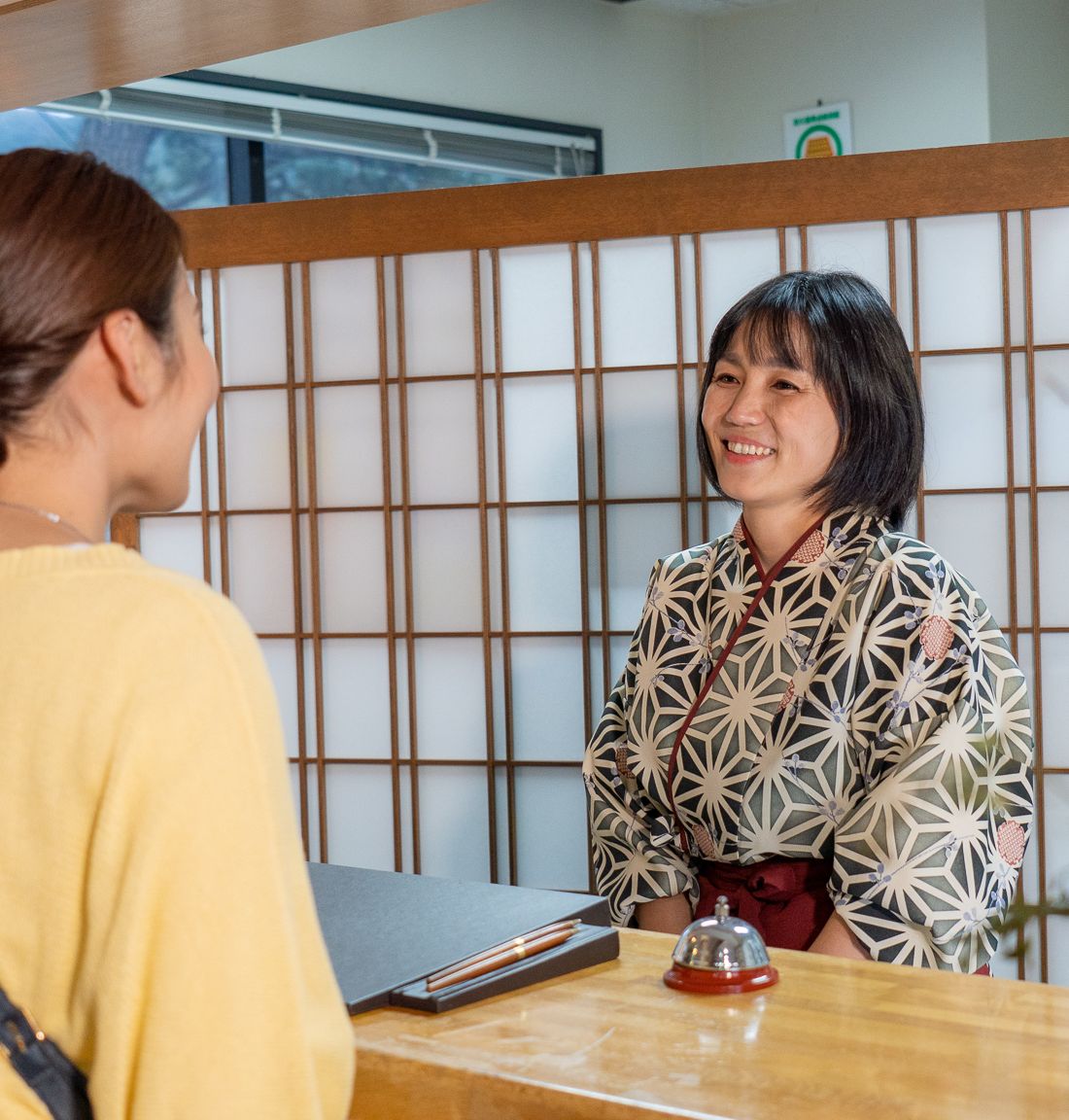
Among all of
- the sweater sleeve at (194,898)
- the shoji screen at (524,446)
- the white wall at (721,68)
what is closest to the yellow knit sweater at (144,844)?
the sweater sleeve at (194,898)

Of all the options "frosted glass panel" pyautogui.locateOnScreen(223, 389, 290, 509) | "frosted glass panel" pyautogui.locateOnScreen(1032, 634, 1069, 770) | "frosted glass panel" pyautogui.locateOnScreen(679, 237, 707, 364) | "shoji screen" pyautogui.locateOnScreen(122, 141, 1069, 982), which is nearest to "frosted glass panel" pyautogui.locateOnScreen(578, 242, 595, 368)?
"shoji screen" pyautogui.locateOnScreen(122, 141, 1069, 982)

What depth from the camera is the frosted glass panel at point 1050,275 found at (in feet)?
8.27

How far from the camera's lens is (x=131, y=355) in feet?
2.89

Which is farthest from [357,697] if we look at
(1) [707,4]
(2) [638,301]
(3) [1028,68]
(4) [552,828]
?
(1) [707,4]

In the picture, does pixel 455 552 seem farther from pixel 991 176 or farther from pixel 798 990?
pixel 798 990

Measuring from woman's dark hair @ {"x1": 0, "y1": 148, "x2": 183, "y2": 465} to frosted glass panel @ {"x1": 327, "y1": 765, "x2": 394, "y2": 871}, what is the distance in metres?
2.15

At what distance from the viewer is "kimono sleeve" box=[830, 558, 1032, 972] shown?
6.23 ft

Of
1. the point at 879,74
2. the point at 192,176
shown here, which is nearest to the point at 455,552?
the point at 192,176

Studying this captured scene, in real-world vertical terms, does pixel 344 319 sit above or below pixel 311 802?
above

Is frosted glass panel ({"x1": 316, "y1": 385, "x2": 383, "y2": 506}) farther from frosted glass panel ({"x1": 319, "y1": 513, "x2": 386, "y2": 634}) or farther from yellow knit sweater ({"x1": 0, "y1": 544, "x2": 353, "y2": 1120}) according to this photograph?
yellow knit sweater ({"x1": 0, "y1": 544, "x2": 353, "y2": 1120})

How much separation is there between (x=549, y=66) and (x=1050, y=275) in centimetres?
386

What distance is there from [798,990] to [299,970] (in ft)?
1.99

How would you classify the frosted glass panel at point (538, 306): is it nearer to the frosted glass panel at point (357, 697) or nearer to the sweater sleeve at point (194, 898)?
the frosted glass panel at point (357, 697)

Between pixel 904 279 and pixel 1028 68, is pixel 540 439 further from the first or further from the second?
pixel 1028 68
